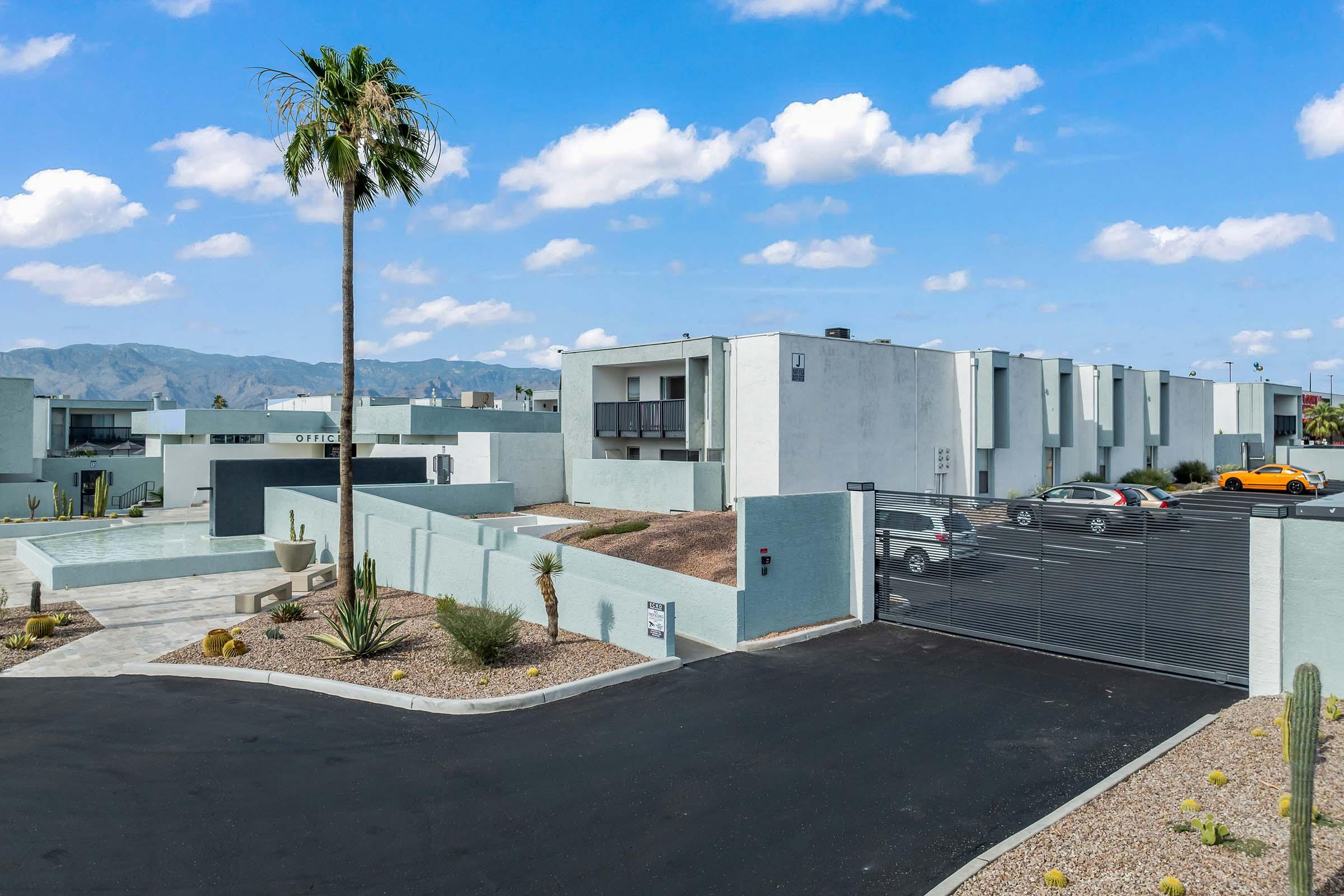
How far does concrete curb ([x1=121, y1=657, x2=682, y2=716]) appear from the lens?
11.1m

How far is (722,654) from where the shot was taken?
13734 millimetres

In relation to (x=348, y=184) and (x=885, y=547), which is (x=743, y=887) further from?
(x=348, y=184)

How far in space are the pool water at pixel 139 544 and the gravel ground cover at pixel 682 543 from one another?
9.74 meters

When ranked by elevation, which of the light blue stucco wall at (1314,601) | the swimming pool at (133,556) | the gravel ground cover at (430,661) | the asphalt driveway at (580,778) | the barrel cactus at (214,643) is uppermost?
the light blue stucco wall at (1314,601)

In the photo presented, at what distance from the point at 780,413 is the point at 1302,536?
62.4 feet

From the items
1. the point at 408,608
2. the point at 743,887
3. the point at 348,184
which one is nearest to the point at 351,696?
the point at 408,608

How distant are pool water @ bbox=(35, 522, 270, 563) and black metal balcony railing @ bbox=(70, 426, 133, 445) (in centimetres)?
4495

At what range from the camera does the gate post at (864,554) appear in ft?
52.1

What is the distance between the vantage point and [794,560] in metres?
15.0

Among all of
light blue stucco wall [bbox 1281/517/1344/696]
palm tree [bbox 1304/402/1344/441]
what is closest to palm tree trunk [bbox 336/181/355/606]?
light blue stucco wall [bbox 1281/517/1344/696]

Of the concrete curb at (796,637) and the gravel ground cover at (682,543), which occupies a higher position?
the gravel ground cover at (682,543)

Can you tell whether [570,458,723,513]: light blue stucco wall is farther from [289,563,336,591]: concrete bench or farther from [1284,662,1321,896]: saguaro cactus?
[1284,662,1321,896]: saguaro cactus

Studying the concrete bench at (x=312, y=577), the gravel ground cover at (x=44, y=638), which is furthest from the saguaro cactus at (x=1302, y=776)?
the concrete bench at (x=312, y=577)

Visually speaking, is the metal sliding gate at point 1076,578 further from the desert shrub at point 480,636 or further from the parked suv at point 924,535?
the desert shrub at point 480,636
